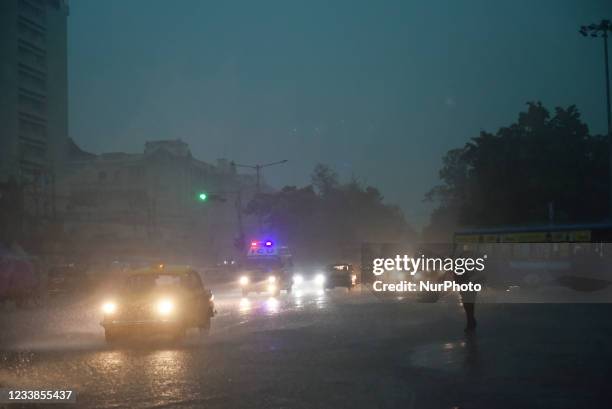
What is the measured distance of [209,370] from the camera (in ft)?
38.2

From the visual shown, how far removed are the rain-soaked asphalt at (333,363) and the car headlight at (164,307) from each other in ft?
2.30

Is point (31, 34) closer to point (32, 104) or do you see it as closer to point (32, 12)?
point (32, 12)

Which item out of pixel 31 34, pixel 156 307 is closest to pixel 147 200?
pixel 31 34

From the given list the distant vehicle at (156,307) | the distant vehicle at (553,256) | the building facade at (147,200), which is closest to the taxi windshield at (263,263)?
the distant vehicle at (553,256)

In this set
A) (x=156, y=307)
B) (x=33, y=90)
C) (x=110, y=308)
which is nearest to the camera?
(x=156, y=307)

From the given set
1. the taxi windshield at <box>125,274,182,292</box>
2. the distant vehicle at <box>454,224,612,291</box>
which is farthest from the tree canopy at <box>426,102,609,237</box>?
the taxi windshield at <box>125,274,182,292</box>

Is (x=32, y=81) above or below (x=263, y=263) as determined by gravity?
above

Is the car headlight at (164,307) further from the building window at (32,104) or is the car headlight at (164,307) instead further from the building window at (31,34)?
the building window at (31,34)

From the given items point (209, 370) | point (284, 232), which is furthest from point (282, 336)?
point (284, 232)

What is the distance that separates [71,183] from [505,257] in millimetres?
68581

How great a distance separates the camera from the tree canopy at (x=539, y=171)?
185ft

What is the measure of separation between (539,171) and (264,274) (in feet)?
99.8

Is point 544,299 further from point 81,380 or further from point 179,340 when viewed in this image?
point 81,380

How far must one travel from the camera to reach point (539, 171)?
57094mm
